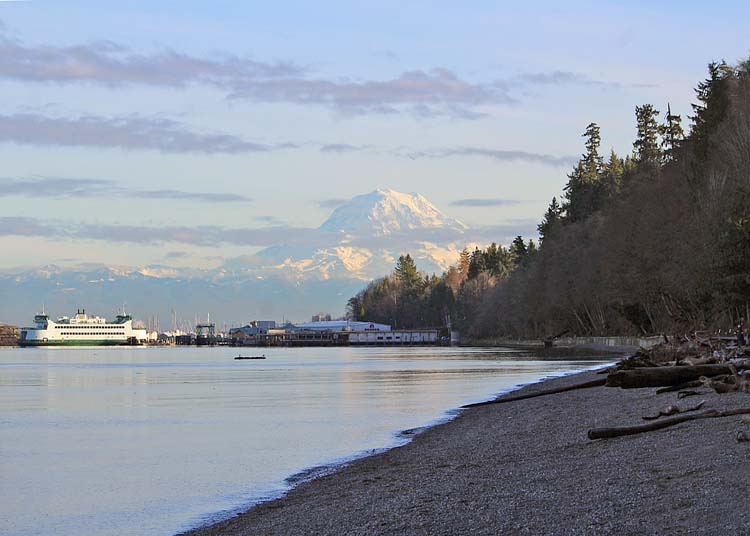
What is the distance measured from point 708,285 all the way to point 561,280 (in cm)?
6251

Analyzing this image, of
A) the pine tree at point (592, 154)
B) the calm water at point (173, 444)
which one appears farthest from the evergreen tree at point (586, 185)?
the calm water at point (173, 444)

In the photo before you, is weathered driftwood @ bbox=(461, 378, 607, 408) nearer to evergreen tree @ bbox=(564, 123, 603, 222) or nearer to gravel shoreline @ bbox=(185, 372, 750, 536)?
gravel shoreline @ bbox=(185, 372, 750, 536)

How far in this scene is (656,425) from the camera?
18703 millimetres

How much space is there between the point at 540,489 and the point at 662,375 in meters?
13.9

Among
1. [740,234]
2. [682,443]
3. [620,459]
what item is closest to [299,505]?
[620,459]

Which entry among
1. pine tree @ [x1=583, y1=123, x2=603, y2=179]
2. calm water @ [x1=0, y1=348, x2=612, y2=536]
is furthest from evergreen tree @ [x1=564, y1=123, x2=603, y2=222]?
calm water @ [x1=0, y1=348, x2=612, y2=536]

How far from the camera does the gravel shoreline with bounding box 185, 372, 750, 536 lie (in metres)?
11.6

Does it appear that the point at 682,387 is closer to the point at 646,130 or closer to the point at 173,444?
the point at 173,444

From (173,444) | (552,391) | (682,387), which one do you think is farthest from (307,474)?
(552,391)

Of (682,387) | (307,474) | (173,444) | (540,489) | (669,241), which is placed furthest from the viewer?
(669,241)

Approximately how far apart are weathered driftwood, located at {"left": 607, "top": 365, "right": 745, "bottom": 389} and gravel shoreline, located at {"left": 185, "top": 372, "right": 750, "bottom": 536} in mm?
3855

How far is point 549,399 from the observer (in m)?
33.5

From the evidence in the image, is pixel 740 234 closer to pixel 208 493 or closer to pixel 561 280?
pixel 208 493

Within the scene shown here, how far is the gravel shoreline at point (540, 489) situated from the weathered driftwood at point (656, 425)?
170 millimetres
